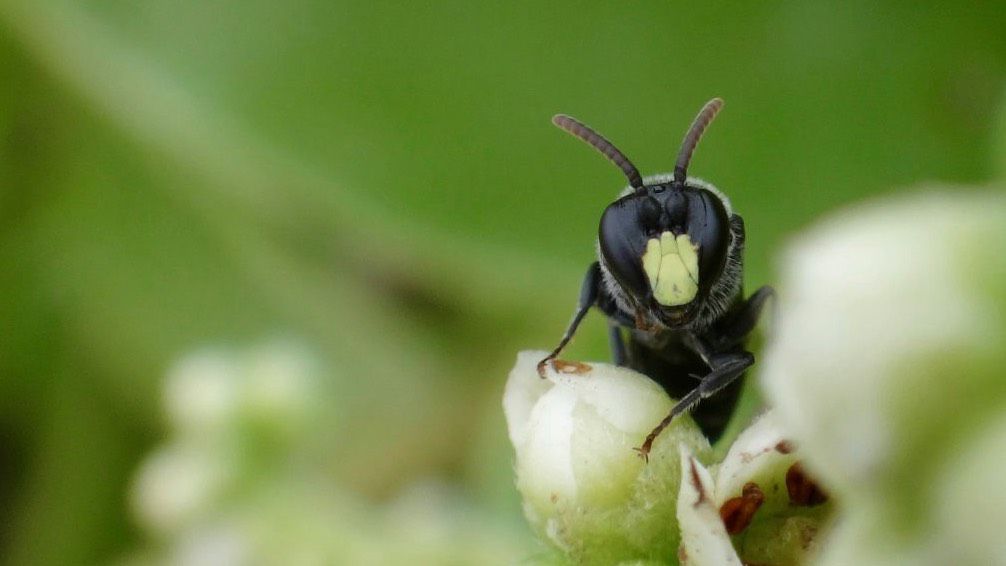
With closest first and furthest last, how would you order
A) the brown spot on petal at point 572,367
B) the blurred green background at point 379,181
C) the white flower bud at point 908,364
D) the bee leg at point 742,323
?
the white flower bud at point 908,364, the brown spot on petal at point 572,367, the bee leg at point 742,323, the blurred green background at point 379,181

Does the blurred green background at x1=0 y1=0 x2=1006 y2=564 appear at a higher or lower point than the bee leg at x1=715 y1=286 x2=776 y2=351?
higher

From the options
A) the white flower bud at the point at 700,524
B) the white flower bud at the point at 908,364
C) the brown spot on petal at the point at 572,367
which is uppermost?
the brown spot on petal at the point at 572,367

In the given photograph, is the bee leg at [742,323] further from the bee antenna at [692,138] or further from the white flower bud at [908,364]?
the white flower bud at [908,364]

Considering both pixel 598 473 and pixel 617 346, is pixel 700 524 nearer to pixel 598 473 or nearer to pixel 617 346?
pixel 598 473

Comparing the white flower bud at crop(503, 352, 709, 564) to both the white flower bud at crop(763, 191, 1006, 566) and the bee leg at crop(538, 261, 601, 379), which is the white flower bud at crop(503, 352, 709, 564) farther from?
the white flower bud at crop(763, 191, 1006, 566)

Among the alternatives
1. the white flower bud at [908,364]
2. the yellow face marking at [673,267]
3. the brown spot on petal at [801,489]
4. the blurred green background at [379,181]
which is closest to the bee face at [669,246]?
the yellow face marking at [673,267]

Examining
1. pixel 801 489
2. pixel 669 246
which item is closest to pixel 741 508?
pixel 801 489


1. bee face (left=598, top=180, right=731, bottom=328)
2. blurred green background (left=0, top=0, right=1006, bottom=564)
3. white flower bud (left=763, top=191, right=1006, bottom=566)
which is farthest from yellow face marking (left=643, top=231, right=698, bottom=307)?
blurred green background (left=0, top=0, right=1006, bottom=564)
